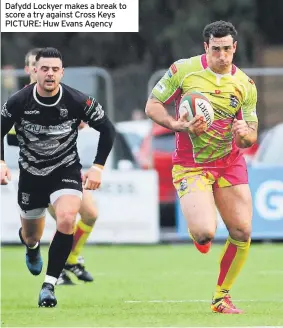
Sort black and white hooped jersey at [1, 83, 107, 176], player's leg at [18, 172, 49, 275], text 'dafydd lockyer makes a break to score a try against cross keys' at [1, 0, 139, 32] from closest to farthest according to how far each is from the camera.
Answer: black and white hooped jersey at [1, 83, 107, 176] → text 'dafydd lockyer makes a break to score a try against cross keys' at [1, 0, 139, 32] → player's leg at [18, 172, 49, 275]

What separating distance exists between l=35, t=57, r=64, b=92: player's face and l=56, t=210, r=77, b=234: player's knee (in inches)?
40.2

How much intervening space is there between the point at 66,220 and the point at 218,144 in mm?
1414

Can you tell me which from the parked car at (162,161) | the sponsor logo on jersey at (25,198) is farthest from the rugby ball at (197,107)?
the parked car at (162,161)

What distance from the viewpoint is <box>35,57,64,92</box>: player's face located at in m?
10.8

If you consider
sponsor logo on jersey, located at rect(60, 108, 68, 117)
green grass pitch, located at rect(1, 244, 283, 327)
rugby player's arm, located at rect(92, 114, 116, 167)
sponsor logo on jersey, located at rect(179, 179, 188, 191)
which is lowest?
green grass pitch, located at rect(1, 244, 283, 327)

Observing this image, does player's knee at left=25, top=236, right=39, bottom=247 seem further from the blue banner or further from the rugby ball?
the blue banner

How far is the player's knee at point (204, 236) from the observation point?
1011 cm

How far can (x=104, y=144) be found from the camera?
1108 cm

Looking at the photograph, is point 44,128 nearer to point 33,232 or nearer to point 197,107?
point 33,232

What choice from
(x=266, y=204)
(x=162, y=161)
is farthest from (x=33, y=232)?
(x=162, y=161)

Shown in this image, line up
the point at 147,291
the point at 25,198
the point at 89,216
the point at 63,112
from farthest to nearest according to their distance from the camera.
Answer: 1. the point at 89,216
2. the point at 147,291
3. the point at 25,198
4. the point at 63,112

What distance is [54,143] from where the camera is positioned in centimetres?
1101

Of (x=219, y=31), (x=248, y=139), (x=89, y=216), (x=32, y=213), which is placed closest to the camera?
(x=248, y=139)


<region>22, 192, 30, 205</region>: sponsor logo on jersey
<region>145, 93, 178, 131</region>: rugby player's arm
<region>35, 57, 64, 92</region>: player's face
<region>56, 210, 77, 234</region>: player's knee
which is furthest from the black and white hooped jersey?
<region>145, 93, 178, 131</region>: rugby player's arm
